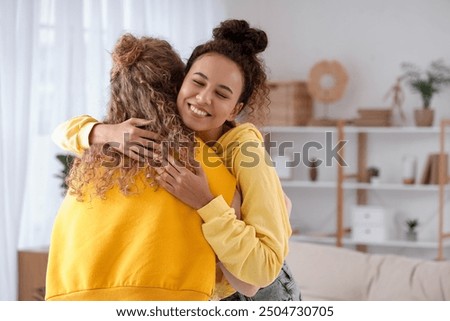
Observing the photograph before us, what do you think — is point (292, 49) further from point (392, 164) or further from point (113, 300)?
point (113, 300)

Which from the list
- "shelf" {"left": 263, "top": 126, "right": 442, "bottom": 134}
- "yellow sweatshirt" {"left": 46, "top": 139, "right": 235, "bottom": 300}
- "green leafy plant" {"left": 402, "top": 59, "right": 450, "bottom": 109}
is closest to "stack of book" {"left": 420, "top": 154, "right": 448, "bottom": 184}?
"shelf" {"left": 263, "top": 126, "right": 442, "bottom": 134}

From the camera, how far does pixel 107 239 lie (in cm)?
134

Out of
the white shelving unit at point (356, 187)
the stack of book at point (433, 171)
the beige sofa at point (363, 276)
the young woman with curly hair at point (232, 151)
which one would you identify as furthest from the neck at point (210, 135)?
the stack of book at point (433, 171)

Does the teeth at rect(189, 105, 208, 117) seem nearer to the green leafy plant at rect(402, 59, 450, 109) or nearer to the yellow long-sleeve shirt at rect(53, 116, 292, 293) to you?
the yellow long-sleeve shirt at rect(53, 116, 292, 293)

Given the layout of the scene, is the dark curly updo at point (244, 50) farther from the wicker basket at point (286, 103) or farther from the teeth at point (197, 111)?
the wicker basket at point (286, 103)

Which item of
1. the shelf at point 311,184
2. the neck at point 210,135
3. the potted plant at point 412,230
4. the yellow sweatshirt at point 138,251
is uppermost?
the neck at point 210,135

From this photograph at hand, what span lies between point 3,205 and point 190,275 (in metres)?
2.35

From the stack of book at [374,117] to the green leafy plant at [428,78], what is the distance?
25cm

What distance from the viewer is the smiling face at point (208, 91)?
1.42 m

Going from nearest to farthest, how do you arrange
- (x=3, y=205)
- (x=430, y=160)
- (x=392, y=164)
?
1. (x=3, y=205)
2. (x=430, y=160)
3. (x=392, y=164)

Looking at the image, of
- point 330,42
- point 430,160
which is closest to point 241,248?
point 430,160

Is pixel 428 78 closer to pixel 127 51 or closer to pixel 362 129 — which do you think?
pixel 362 129

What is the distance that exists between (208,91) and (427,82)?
3923 mm

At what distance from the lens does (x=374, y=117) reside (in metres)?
5.12
